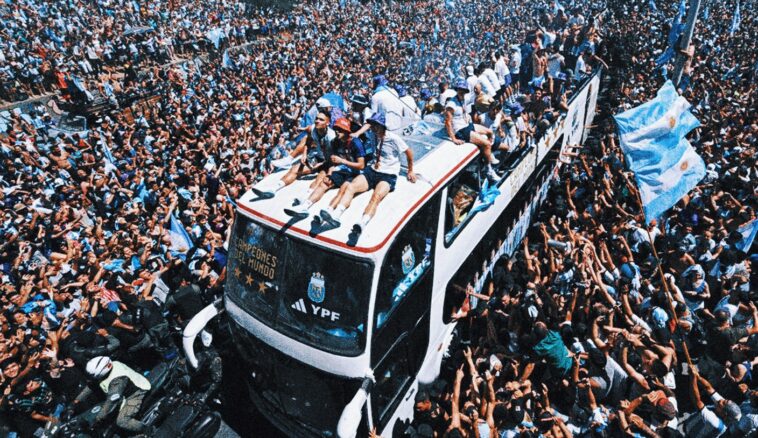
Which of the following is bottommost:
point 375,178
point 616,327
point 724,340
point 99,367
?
point 99,367

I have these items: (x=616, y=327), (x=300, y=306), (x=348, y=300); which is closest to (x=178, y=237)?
(x=300, y=306)

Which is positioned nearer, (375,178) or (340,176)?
(375,178)

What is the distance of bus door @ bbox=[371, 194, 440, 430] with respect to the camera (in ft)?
13.5

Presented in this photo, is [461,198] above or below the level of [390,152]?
below

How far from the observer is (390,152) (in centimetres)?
471

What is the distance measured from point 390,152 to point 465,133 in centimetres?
164

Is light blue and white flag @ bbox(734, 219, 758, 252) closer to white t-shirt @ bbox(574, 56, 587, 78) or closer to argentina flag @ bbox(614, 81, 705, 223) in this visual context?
argentina flag @ bbox(614, 81, 705, 223)

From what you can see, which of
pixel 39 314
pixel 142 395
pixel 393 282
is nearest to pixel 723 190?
pixel 393 282

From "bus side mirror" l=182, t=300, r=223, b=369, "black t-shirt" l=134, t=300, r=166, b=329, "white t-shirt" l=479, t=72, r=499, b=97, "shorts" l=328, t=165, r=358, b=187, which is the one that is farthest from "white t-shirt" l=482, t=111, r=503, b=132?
"black t-shirt" l=134, t=300, r=166, b=329

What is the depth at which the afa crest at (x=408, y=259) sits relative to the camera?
14.1ft

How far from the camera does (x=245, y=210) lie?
4562 mm

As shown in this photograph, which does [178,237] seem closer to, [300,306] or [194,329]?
[194,329]

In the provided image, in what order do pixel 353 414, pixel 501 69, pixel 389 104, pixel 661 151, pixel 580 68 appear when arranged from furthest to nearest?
pixel 580 68 < pixel 501 69 < pixel 661 151 < pixel 389 104 < pixel 353 414

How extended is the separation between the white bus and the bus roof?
0.04 ft
